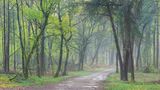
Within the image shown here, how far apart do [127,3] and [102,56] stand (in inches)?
3647

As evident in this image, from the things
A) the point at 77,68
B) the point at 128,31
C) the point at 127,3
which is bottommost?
the point at 77,68

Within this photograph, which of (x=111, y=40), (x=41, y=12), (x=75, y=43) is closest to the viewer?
(x=41, y=12)

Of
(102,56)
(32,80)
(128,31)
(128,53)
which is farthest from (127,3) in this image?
(102,56)

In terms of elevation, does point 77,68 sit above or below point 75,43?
below

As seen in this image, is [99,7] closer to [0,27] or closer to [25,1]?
[25,1]

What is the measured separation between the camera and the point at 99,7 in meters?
36.3

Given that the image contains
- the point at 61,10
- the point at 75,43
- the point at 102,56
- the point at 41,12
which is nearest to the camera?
the point at 41,12

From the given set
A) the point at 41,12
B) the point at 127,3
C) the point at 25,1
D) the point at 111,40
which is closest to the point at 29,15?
the point at 41,12

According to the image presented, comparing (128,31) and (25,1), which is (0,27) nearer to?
(25,1)

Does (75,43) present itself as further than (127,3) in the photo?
Yes

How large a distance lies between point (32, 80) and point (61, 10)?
1488 cm

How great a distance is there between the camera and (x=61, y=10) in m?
46.1

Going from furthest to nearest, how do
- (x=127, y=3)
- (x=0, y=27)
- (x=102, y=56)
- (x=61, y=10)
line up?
1. (x=102, y=56)
2. (x=0, y=27)
3. (x=61, y=10)
4. (x=127, y=3)

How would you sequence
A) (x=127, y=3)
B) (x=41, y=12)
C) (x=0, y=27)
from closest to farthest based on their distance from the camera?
1. (x=127, y=3)
2. (x=41, y=12)
3. (x=0, y=27)
